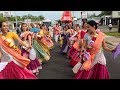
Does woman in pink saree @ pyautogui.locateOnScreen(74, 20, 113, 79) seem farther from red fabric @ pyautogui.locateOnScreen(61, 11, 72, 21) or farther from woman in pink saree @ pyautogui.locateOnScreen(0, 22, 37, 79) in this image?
red fabric @ pyautogui.locateOnScreen(61, 11, 72, 21)

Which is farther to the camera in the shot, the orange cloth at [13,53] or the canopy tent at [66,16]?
the canopy tent at [66,16]

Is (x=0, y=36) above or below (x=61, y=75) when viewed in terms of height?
above

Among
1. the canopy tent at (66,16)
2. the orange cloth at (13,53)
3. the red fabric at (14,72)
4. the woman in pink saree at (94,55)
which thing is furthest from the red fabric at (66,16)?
the red fabric at (14,72)

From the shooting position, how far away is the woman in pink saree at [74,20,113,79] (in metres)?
8.67

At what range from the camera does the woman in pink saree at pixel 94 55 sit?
8.67m

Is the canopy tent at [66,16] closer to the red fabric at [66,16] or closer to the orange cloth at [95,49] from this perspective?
the red fabric at [66,16]

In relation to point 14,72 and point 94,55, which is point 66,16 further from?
point 14,72

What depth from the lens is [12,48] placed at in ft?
28.0

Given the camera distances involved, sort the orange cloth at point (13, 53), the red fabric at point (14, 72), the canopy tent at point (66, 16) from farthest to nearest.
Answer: the canopy tent at point (66, 16)
the orange cloth at point (13, 53)
the red fabric at point (14, 72)
